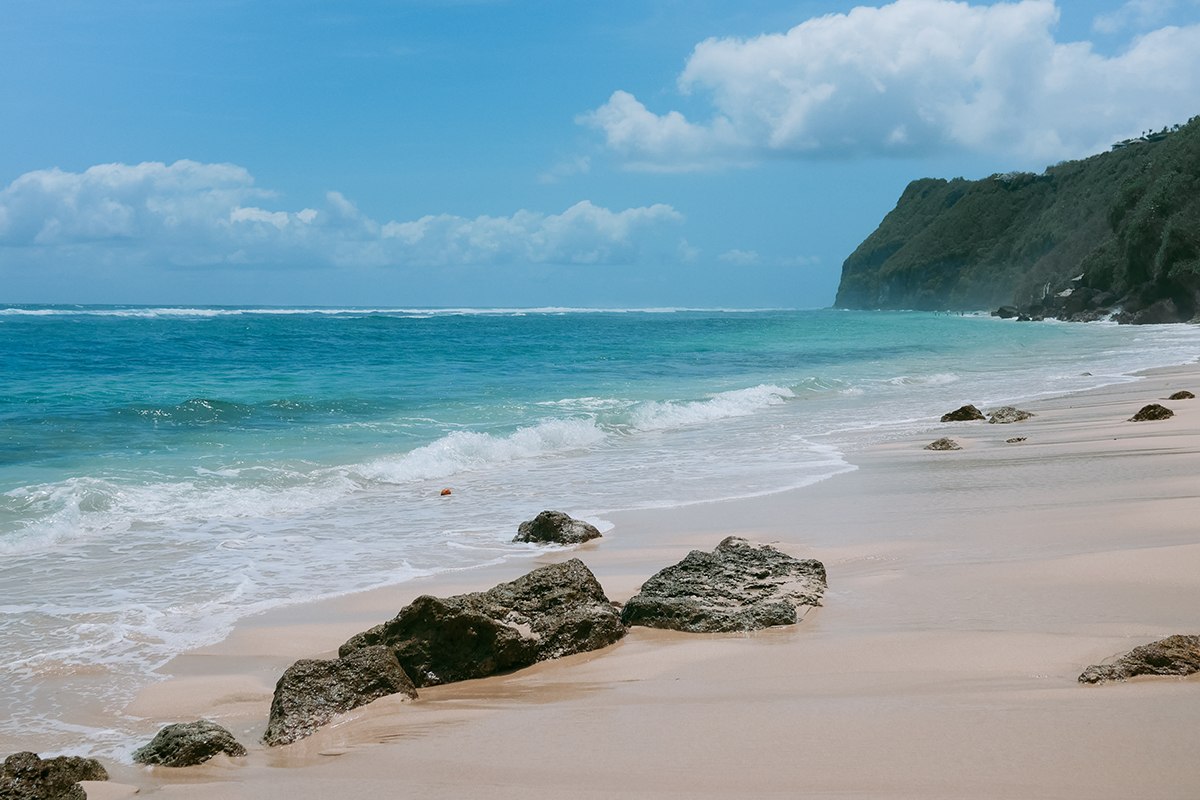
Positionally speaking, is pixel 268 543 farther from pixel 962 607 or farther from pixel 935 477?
pixel 935 477

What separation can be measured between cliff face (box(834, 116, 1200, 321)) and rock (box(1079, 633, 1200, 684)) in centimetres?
6147

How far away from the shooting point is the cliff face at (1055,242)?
2269 inches

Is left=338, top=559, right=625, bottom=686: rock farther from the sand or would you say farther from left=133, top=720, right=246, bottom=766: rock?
left=133, top=720, right=246, bottom=766: rock

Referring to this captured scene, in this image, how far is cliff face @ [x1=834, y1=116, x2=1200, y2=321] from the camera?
5762 centimetres

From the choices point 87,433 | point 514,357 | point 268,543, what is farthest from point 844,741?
point 514,357

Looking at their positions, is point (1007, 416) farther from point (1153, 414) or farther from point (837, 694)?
point (837, 694)

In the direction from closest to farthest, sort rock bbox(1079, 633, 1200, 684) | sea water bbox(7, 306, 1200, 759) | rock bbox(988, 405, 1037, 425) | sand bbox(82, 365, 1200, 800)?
sand bbox(82, 365, 1200, 800) < rock bbox(1079, 633, 1200, 684) < sea water bbox(7, 306, 1200, 759) < rock bbox(988, 405, 1037, 425)

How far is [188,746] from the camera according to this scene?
9.98 feet

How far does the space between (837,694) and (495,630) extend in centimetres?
153

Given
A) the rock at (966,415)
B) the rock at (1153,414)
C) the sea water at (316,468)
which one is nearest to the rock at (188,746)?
the sea water at (316,468)

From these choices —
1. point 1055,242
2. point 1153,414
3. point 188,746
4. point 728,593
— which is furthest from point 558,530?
point 1055,242

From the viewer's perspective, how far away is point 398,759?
2.96m

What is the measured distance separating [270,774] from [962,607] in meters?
3.09

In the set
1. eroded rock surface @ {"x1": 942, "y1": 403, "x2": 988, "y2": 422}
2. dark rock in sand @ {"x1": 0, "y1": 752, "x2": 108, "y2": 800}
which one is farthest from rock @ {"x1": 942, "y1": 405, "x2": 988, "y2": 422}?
dark rock in sand @ {"x1": 0, "y1": 752, "x2": 108, "y2": 800}
